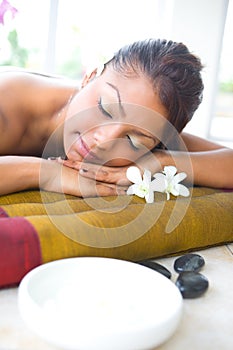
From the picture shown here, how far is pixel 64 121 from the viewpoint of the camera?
3.99 ft

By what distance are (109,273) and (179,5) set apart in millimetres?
1870

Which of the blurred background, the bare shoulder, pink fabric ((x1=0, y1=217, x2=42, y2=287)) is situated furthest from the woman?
the blurred background

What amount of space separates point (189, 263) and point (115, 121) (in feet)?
1.15

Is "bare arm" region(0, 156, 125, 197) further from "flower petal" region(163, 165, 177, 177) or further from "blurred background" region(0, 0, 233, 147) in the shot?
"blurred background" region(0, 0, 233, 147)

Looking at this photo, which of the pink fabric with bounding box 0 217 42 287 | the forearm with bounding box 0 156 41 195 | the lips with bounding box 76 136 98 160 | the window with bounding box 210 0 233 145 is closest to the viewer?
the pink fabric with bounding box 0 217 42 287

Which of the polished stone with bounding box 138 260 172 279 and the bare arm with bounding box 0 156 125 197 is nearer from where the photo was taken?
the polished stone with bounding box 138 260 172 279

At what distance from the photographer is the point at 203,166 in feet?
4.04

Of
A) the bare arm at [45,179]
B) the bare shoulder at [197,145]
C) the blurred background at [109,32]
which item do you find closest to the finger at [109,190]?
the bare arm at [45,179]

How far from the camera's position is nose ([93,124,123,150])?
1.02 m

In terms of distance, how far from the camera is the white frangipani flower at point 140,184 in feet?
3.38

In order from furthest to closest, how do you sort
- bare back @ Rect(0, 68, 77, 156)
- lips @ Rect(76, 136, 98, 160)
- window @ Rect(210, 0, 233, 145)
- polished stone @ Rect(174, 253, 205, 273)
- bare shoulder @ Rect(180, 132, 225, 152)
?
1. window @ Rect(210, 0, 233, 145)
2. bare shoulder @ Rect(180, 132, 225, 152)
3. bare back @ Rect(0, 68, 77, 156)
4. lips @ Rect(76, 136, 98, 160)
5. polished stone @ Rect(174, 253, 205, 273)

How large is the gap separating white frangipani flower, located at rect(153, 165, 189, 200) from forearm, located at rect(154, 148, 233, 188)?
0.27 ft

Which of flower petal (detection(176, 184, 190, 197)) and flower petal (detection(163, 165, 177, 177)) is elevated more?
flower petal (detection(163, 165, 177, 177))

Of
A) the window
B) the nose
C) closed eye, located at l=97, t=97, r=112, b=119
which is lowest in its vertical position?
the window
